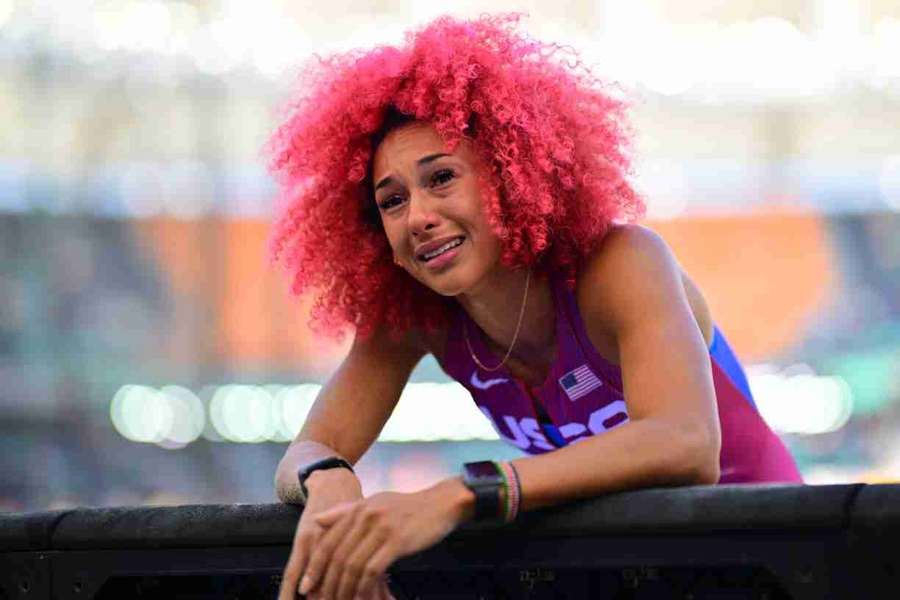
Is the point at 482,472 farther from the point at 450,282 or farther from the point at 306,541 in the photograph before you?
the point at 450,282

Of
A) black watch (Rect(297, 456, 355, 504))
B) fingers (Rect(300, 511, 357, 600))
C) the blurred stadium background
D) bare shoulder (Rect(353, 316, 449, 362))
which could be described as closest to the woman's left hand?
fingers (Rect(300, 511, 357, 600))

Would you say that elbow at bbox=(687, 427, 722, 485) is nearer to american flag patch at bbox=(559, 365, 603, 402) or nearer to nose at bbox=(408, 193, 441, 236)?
american flag patch at bbox=(559, 365, 603, 402)

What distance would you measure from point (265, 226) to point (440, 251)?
2728 millimetres

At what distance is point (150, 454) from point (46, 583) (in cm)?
282

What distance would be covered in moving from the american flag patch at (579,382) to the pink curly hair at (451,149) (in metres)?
0.14

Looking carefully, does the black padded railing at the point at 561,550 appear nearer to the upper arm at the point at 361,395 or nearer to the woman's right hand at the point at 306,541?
the woman's right hand at the point at 306,541

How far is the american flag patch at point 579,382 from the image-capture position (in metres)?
1.92

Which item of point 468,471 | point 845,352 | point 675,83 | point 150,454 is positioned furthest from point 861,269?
point 468,471

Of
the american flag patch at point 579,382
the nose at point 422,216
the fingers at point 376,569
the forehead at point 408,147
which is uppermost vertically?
the forehead at point 408,147

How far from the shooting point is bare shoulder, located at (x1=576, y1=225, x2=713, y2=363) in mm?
1718

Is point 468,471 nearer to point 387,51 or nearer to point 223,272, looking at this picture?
point 387,51

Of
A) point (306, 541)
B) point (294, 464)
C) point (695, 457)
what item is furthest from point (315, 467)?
point (695, 457)

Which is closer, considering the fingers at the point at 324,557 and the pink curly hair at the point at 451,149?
the fingers at the point at 324,557

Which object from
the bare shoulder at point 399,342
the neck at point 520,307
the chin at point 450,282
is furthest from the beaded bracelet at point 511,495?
the bare shoulder at point 399,342
